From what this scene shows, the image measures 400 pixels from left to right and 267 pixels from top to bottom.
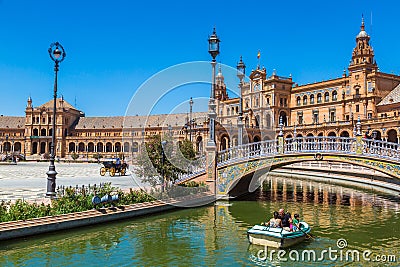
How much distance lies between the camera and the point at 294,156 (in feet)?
74.3

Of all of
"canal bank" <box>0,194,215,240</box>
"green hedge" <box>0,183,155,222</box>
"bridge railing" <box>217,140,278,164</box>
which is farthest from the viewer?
"bridge railing" <box>217,140,278,164</box>

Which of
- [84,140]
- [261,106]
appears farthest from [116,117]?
[261,106]

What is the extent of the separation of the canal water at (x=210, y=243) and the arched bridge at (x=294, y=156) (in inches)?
104

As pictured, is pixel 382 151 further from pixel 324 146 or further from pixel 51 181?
pixel 51 181

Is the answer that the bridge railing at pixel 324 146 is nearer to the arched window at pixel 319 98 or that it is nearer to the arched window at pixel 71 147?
the arched window at pixel 319 98

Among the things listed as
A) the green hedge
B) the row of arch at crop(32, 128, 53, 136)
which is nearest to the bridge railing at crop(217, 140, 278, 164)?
the green hedge

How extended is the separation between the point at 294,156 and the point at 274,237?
972 centimetres

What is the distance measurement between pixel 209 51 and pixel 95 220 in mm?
11162

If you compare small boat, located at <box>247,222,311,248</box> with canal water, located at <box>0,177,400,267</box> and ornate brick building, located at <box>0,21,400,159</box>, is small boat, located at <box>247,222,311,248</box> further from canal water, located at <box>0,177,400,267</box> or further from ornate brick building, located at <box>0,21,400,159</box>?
ornate brick building, located at <box>0,21,400,159</box>

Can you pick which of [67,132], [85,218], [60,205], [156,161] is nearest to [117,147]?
[67,132]

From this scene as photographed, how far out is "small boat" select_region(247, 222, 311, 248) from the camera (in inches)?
531

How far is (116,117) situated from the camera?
13025 cm

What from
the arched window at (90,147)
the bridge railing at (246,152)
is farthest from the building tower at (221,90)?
the bridge railing at (246,152)

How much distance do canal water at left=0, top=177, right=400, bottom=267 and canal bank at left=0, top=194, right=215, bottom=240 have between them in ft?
0.90
